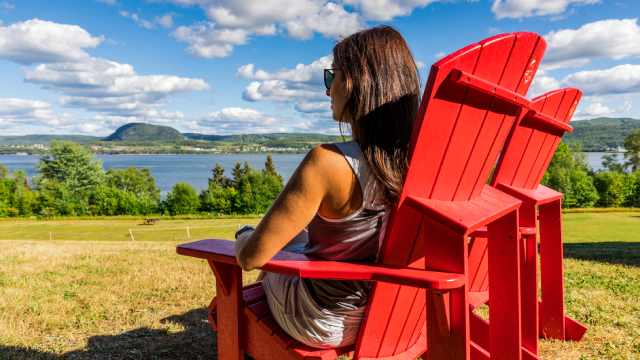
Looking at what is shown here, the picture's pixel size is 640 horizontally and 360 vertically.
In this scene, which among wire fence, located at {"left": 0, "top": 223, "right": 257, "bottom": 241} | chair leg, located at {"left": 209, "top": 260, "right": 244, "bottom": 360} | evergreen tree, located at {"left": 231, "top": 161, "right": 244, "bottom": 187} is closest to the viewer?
chair leg, located at {"left": 209, "top": 260, "right": 244, "bottom": 360}

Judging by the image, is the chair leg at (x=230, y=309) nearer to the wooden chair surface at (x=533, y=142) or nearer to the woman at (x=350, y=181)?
the woman at (x=350, y=181)

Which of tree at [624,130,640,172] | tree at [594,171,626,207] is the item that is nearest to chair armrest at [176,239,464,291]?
tree at [594,171,626,207]

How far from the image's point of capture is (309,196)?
43.8 inches

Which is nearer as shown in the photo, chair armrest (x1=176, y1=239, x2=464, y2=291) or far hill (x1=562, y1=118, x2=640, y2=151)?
chair armrest (x1=176, y1=239, x2=464, y2=291)

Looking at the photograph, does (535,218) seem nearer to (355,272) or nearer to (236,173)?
(355,272)

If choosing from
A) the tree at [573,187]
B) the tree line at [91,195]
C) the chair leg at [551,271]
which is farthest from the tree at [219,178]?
the chair leg at [551,271]

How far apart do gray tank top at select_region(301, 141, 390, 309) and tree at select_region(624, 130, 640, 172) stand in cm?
5807

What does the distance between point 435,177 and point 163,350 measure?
2525 mm

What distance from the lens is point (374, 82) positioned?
124 centimetres

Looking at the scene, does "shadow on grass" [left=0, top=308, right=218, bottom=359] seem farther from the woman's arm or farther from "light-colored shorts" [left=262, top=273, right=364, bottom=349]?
the woman's arm

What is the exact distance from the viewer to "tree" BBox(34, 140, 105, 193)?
4744 centimetres

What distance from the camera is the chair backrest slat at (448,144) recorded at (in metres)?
1.10

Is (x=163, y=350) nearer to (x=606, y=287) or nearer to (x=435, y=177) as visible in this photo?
(x=435, y=177)

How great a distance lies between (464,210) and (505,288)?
58 centimetres
